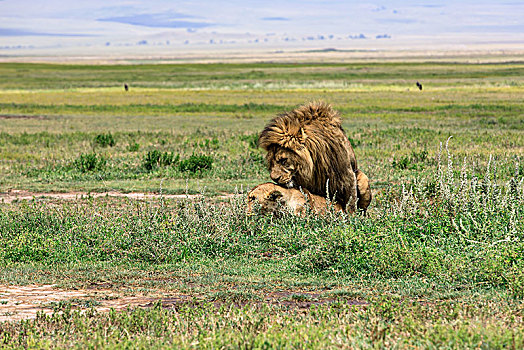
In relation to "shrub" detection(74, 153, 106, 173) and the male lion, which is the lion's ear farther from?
"shrub" detection(74, 153, 106, 173)

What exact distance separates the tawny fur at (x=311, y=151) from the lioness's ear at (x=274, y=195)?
0.42ft

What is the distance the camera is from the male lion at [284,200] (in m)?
8.91

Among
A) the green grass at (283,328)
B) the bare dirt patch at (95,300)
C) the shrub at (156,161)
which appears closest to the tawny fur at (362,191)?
the bare dirt patch at (95,300)

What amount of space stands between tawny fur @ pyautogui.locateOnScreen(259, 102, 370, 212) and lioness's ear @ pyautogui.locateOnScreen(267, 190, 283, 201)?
5.0 inches

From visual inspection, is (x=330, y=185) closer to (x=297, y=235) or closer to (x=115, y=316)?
(x=297, y=235)

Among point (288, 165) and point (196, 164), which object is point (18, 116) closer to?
point (196, 164)

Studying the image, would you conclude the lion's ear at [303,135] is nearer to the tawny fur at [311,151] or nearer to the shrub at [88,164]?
the tawny fur at [311,151]

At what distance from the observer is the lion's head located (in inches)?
341

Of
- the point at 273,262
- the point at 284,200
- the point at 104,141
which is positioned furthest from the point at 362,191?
the point at 104,141

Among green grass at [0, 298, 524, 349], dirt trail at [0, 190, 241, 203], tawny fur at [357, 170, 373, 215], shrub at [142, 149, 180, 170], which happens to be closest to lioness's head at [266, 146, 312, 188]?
tawny fur at [357, 170, 373, 215]

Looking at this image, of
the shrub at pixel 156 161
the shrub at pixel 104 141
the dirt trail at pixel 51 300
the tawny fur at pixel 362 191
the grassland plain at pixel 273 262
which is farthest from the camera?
the shrub at pixel 104 141

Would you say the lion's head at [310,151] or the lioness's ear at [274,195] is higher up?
the lion's head at [310,151]

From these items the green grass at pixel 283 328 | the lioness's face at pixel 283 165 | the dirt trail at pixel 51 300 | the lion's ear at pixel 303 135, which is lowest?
the dirt trail at pixel 51 300

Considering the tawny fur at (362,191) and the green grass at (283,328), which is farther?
the tawny fur at (362,191)
